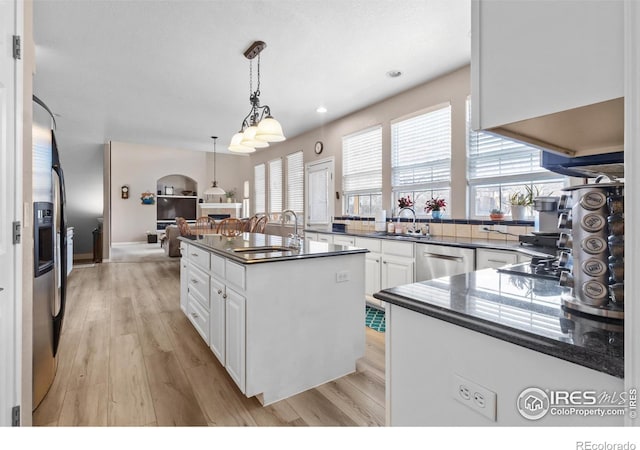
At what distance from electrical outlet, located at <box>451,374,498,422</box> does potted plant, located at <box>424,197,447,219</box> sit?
335 cm

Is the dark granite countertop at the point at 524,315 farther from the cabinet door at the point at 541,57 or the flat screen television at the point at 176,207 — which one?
the flat screen television at the point at 176,207

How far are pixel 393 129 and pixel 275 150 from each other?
12.4ft

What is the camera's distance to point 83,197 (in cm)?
844

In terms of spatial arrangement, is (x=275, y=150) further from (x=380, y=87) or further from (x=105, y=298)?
(x=105, y=298)

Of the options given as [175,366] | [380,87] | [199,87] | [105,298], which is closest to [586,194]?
[175,366]

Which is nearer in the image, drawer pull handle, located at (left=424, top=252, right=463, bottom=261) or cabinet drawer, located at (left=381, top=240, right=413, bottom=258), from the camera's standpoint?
drawer pull handle, located at (left=424, top=252, right=463, bottom=261)

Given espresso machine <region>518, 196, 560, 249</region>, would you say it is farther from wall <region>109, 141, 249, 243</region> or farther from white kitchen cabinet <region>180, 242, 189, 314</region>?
wall <region>109, 141, 249, 243</region>

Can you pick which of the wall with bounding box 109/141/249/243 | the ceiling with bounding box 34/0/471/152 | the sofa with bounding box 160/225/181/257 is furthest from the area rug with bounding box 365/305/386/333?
the wall with bounding box 109/141/249/243

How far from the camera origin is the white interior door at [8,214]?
4.28ft

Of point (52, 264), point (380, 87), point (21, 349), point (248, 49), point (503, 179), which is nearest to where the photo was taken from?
point (21, 349)

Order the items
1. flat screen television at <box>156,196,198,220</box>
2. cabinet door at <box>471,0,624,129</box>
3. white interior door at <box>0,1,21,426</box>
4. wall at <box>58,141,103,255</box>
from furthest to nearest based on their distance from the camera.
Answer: flat screen television at <box>156,196,198,220</box> < wall at <box>58,141,103,255</box> < white interior door at <box>0,1,21,426</box> < cabinet door at <box>471,0,624,129</box>

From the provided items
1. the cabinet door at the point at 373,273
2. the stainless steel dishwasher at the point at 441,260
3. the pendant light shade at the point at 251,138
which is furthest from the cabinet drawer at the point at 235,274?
the cabinet door at the point at 373,273

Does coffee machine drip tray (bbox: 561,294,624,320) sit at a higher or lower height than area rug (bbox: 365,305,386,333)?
higher

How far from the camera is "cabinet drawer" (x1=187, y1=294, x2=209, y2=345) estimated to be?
2641 millimetres
